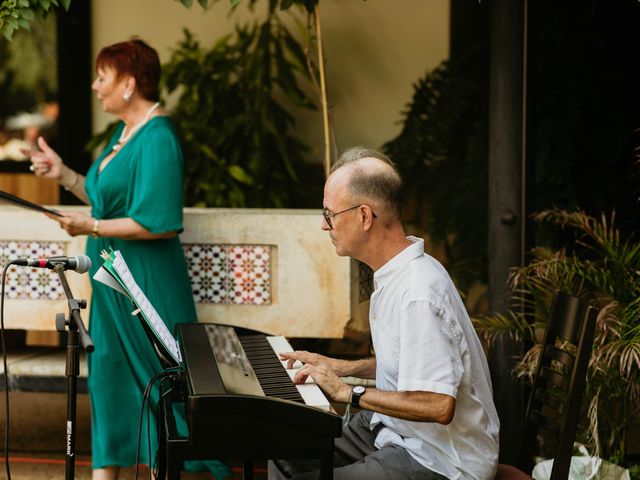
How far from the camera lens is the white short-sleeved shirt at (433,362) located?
298 cm

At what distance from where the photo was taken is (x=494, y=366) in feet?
16.5

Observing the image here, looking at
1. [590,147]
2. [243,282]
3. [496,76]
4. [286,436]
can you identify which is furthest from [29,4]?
[590,147]

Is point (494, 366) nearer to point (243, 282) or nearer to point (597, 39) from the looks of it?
point (243, 282)

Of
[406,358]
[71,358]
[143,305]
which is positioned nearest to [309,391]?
[406,358]

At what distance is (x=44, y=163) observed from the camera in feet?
15.8

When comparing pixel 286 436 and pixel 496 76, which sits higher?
pixel 496 76

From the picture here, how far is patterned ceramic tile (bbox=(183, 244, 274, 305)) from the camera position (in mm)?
5270

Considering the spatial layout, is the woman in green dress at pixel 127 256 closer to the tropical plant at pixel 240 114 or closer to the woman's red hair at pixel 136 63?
the woman's red hair at pixel 136 63

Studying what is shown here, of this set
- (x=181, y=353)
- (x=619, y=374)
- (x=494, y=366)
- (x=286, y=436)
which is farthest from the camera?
(x=494, y=366)

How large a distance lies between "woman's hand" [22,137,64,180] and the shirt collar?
2.10 m

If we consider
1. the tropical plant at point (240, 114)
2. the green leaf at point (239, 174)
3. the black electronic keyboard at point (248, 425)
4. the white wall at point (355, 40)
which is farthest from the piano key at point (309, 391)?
the white wall at point (355, 40)

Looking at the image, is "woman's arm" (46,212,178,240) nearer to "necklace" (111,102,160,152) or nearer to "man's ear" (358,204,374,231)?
"necklace" (111,102,160,152)

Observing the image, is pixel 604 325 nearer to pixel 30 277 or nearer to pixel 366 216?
pixel 366 216

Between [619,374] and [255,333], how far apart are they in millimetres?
1457
